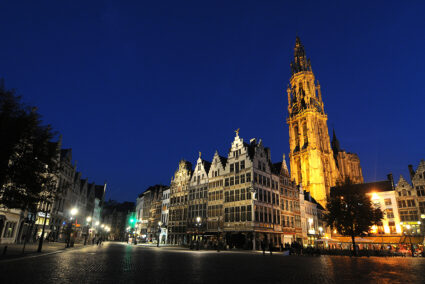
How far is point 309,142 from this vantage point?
96.7m

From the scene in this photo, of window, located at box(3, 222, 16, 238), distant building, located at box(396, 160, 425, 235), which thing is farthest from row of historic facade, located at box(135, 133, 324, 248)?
→ window, located at box(3, 222, 16, 238)

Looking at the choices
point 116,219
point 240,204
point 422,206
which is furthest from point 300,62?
point 116,219

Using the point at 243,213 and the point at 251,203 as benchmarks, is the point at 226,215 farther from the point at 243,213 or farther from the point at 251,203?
the point at 251,203

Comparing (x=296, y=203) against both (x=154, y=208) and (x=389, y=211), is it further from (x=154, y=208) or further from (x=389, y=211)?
(x=154, y=208)

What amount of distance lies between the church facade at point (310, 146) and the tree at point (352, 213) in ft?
140

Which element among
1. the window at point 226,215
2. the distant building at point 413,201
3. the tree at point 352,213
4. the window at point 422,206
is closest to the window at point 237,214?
the window at point 226,215

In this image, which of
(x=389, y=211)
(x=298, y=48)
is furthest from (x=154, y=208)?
(x=298, y=48)

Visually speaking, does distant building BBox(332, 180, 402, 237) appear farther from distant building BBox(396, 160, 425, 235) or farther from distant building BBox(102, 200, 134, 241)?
distant building BBox(102, 200, 134, 241)

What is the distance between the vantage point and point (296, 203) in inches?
2303

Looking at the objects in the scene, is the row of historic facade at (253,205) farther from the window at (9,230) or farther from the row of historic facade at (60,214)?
the window at (9,230)

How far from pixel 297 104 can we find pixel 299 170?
94.6ft

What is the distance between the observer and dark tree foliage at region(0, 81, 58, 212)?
17484 millimetres

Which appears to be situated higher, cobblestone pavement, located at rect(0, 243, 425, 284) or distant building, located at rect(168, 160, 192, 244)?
distant building, located at rect(168, 160, 192, 244)

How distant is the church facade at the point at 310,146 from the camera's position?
298ft
